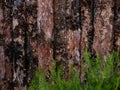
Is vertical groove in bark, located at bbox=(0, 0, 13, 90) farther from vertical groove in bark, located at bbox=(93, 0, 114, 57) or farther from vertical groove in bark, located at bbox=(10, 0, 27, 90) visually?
vertical groove in bark, located at bbox=(93, 0, 114, 57)

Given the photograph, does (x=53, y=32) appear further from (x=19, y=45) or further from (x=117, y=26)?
(x=117, y=26)

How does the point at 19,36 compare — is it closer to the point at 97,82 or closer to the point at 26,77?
the point at 26,77

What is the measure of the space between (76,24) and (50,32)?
207mm

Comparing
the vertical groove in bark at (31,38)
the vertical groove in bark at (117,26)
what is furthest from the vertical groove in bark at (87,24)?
the vertical groove in bark at (31,38)

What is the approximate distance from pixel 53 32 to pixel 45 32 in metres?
0.06

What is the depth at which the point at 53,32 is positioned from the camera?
3115mm

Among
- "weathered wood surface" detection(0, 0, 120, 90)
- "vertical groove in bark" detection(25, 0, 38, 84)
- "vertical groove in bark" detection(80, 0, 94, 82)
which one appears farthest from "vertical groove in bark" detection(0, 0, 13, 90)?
"vertical groove in bark" detection(80, 0, 94, 82)

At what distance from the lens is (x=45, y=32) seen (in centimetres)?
311

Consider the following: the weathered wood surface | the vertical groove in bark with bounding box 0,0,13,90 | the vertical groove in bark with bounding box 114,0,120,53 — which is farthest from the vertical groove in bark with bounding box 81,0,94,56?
the vertical groove in bark with bounding box 0,0,13,90

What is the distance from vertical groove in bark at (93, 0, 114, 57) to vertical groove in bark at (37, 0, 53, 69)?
34 centimetres

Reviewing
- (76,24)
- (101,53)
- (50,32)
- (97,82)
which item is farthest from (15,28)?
(97,82)

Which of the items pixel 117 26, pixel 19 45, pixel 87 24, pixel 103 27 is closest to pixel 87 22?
pixel 87 24

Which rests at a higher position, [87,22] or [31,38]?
[87,22]

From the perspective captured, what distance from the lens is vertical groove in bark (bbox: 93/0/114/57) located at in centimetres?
310
